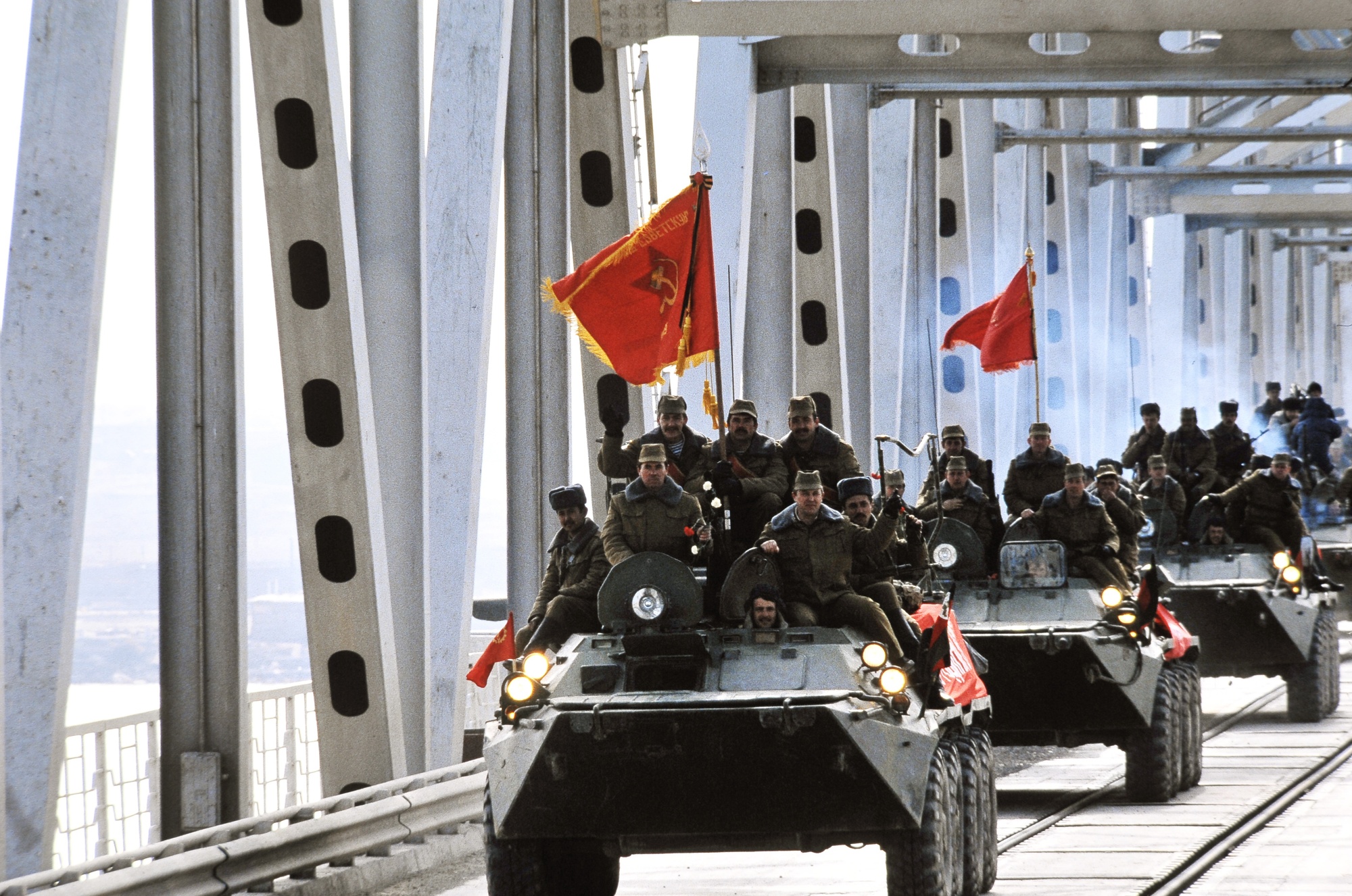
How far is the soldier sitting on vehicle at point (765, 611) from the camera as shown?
9125 mm

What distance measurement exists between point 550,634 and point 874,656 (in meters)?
1.72

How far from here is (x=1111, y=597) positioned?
13531 mm

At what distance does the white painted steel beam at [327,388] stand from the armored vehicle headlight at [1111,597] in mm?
5008

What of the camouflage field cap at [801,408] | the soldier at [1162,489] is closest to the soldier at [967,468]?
the camouflage field cap at [801,408]

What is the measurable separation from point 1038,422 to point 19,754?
30.4 ft

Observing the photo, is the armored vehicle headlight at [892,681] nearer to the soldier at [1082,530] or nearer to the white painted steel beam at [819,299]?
the soldier at [1082,530]

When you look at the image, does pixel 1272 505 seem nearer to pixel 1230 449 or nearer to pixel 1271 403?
pixel 1230 449

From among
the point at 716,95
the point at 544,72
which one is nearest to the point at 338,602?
the point at 544,72

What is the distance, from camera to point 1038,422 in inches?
600

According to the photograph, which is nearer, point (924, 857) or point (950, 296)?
point (924, 857)

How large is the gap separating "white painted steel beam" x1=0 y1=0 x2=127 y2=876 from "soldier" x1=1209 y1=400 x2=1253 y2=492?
1432 cm

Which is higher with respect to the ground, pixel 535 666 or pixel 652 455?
pixel 652 455

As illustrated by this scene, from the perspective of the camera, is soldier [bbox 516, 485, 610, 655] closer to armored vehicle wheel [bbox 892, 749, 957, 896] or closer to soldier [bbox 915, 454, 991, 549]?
armored vehicle wheel [bbox 892, 749, 957, 896]

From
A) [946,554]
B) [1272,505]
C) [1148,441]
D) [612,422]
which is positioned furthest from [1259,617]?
[612,422]
